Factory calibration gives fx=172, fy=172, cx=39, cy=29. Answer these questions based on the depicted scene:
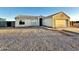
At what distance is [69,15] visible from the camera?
5.95m

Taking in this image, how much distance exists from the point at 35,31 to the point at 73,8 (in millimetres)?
1992

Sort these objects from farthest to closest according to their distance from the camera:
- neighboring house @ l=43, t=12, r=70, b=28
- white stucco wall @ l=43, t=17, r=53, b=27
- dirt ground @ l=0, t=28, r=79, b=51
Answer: white stucco wall @ l=43, t=17, r=53, b=27
neighboring house @ l=43, t=12, r=70, b=28
dirt ground @ l=0, t=28, r=79, b=51

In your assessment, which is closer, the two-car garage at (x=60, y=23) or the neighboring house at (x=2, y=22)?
the neighboring house at (x=2, y=22)

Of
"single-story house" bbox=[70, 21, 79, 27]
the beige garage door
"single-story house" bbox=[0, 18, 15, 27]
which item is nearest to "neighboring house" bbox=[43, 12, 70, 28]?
the beige garage door

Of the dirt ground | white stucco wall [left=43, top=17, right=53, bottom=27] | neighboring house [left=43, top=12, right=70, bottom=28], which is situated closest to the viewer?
the dirt ground

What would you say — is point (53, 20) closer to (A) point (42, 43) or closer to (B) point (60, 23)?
(B) point (60, 23)

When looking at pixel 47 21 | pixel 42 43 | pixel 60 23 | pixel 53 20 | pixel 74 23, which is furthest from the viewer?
pixel 47 21

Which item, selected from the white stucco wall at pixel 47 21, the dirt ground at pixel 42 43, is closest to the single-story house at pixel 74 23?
the dirt ground at pixel 42 43

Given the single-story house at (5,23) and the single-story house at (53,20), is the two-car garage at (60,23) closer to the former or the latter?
the single-story house at (53,20)

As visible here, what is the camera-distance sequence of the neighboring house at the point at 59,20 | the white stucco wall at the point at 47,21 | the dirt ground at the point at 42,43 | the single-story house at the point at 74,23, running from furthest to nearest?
the white stucco wall at the point at 47,21 → the neighboring house at the point at 59,20 → the single-story house at the point at 74,23 → the dirt ground at the point at 42,43

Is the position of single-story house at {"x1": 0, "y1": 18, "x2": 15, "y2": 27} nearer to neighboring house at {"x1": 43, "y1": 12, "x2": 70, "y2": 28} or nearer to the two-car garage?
neighboring house at {"x1": 43, "y1": 12, "x2": 70, "y2": 28}

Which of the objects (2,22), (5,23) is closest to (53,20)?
(5,23)
